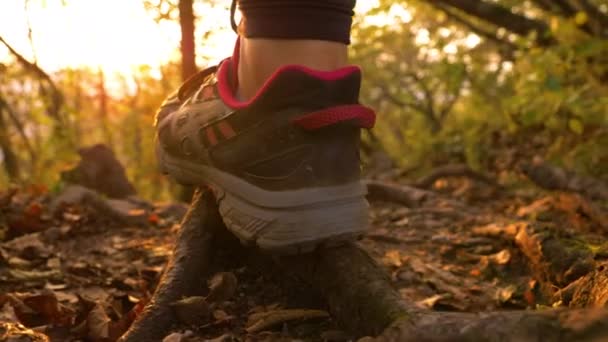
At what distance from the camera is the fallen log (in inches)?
38.5

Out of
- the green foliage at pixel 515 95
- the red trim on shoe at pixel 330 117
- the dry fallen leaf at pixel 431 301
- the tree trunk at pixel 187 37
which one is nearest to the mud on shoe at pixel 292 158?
the red trim on shoe at pixel 330 117

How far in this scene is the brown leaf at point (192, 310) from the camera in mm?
1750

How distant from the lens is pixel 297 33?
1823 mm

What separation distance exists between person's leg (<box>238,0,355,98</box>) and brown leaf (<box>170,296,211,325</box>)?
0.73 metres

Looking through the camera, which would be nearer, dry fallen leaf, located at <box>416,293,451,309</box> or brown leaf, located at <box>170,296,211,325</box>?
brown leaf, located at <box>170,296,211,325</box>

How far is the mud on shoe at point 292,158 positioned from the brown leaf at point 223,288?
Result: 0.19m

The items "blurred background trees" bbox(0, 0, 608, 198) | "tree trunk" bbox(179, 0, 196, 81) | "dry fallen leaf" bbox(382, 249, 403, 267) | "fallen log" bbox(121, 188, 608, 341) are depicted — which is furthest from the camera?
"blurred background trees" bbox(0, 0, 608, 198)

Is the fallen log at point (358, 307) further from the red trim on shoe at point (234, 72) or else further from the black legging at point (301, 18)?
the black legging at point (301, 18)

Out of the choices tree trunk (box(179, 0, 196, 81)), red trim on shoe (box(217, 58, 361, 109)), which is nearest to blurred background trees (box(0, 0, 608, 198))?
tree trunk (box(179, 0, 196, 81))

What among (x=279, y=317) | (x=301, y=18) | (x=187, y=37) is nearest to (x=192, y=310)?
(x=279, y=317)

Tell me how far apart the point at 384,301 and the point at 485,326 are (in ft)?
1.43

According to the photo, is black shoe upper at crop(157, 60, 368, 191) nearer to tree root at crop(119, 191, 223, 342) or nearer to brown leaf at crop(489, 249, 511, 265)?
tree root at crop(119, 191, 223, 342)

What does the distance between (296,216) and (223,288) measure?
387 millimetres

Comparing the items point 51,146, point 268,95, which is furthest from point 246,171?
point 51,146
